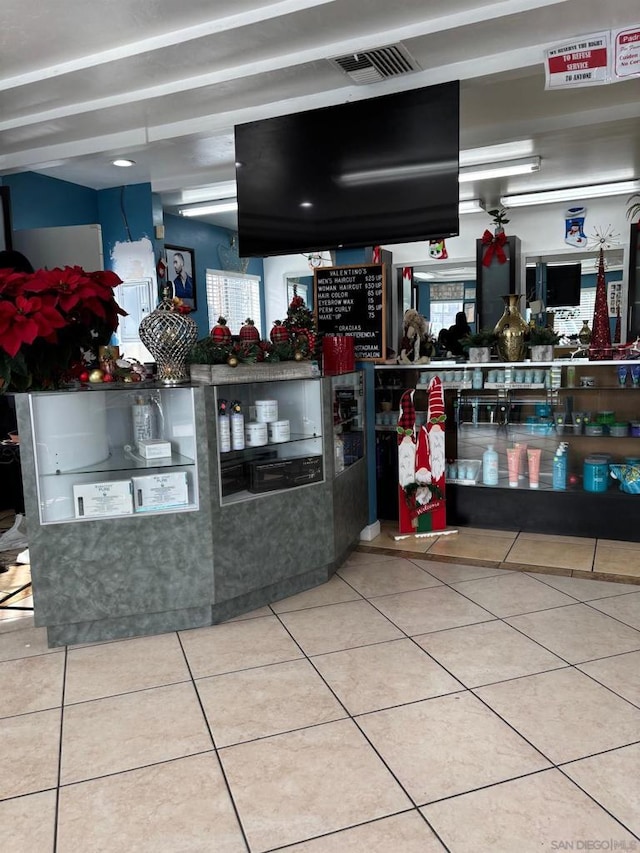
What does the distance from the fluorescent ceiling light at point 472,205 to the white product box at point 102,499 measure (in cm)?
598

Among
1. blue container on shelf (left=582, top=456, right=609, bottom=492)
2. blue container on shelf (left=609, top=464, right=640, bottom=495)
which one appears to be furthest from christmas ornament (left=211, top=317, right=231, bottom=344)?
blue container on shelf (left=609, top=464, right=640, bottom=495)

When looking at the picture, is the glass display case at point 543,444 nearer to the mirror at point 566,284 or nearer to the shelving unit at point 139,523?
the shelving unit at point 139,523

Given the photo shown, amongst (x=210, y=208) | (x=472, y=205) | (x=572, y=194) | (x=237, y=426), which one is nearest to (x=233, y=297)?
(x=210, y=208)

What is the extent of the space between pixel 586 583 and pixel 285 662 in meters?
1.77

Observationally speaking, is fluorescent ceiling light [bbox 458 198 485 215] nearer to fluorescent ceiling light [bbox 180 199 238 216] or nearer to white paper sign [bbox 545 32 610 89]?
fluorescent ceiling light [bbox 180 199 238 216]

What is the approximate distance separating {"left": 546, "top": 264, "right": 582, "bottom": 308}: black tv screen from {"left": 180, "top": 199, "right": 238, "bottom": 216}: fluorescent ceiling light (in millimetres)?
5070

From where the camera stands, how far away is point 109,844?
65.1 inches

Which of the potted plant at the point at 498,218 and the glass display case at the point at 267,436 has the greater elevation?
the potted plant at the point at 498,218

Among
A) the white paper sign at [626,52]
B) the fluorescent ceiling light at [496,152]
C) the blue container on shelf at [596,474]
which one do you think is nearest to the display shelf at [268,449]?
the blue container on shelf at [596,474]

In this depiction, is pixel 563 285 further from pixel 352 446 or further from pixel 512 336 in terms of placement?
pixel 352 446

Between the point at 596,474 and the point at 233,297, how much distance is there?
582 cm

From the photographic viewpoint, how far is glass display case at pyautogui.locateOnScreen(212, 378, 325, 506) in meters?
2.99

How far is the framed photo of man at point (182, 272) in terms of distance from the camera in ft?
24.1

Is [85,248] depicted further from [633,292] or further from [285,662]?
[633,292]
